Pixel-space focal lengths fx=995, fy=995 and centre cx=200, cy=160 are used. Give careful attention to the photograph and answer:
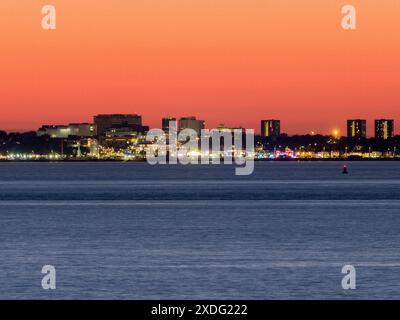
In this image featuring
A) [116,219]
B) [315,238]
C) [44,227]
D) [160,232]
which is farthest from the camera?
[116,219]

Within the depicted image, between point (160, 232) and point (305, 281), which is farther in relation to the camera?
point (160, 232)

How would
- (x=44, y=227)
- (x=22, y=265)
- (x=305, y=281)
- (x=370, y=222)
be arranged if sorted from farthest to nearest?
(x=370, y=222) < (x=44, y=227) < (x=22, y=265) < (x=305, y=281)

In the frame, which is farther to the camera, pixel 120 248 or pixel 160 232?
pixel 160 232

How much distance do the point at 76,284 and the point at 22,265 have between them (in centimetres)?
487

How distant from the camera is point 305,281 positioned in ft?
92.4

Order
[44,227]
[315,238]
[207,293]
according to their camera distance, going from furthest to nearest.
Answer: [44,227]
[315,238]
[207,293]

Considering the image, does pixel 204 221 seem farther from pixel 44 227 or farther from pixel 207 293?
pixel 207 293
